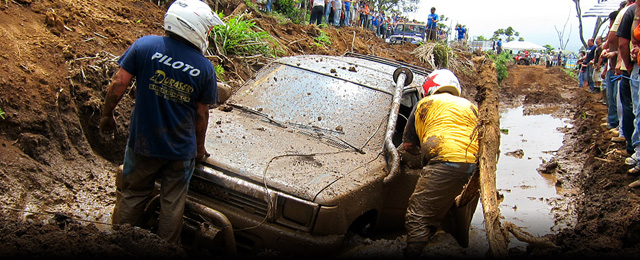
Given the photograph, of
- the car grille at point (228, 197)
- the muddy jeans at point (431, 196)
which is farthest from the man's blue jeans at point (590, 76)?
the car grille at point (228, 197)

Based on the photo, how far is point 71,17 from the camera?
6.43 m

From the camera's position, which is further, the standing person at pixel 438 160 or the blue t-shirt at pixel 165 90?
the standing person at pixel 438 160

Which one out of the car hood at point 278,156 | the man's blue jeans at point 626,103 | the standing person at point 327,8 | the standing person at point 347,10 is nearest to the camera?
the car hood at point 278,156

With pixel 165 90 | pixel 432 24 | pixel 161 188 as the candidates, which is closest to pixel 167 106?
pixel 165 90

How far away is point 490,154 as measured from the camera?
3.48 m

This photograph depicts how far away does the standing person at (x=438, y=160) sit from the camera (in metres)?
3.69

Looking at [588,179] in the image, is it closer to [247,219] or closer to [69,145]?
[247,219]

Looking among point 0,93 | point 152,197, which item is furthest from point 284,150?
point 0,93

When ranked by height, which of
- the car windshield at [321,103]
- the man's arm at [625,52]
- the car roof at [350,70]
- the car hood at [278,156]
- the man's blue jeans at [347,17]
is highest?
the man's blue jeans at [347,17]

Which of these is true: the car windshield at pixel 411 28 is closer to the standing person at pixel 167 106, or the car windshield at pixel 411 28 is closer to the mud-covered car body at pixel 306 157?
the mud-covered car body at pixel 306 157

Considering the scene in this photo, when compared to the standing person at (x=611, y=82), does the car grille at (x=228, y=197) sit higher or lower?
lower

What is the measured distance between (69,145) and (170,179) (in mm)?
2297

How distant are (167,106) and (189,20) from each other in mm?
545

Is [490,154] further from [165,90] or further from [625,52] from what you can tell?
[625,52]
